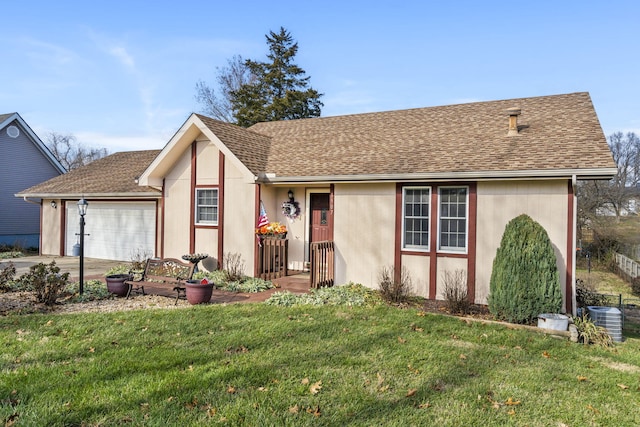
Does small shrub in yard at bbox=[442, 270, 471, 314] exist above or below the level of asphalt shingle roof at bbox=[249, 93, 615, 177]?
below

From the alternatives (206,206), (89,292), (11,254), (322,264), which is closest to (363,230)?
(322,264)

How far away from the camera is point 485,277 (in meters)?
8.82

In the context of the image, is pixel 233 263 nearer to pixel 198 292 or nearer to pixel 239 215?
pixel 239 215

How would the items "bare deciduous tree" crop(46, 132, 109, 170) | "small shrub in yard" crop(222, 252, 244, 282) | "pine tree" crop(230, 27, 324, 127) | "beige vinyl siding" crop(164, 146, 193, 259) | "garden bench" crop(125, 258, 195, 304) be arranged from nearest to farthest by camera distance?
1. "garden bench" crop(125, 258, 195, 304)
2. "small shrub in yard" crop(222, 252, 244, 282)
3. "beige vinyl siding" crop(164, 146, 193, 259)
4. "pine tree" crop(230, 27, 324, 127)
5. "bare deciduous tree" crop(46, 132, 109, 170)

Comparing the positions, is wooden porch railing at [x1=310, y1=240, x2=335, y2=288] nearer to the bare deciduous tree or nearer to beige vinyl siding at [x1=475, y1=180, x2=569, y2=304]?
beige vinyl siding at [x1=475, y1=180, x2=569, y2=304]

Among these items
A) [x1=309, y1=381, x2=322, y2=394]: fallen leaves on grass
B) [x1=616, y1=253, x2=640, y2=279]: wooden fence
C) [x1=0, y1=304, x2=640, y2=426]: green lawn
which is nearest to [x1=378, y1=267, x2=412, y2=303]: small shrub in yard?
[x1=0, y1=304, x2=640, y2=426]: green lawn

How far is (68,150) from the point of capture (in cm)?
5319

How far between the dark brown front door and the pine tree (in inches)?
752

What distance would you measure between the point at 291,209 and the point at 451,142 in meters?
4.80

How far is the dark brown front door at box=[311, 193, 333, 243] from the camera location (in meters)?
12.1

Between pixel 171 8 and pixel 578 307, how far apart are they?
43.3 ft

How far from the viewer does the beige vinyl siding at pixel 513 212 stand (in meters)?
8.21

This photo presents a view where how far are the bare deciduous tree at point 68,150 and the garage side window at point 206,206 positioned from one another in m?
46.7

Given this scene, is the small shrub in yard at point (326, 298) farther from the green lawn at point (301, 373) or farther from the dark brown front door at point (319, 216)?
the dark brown front door at point (319, 216)
